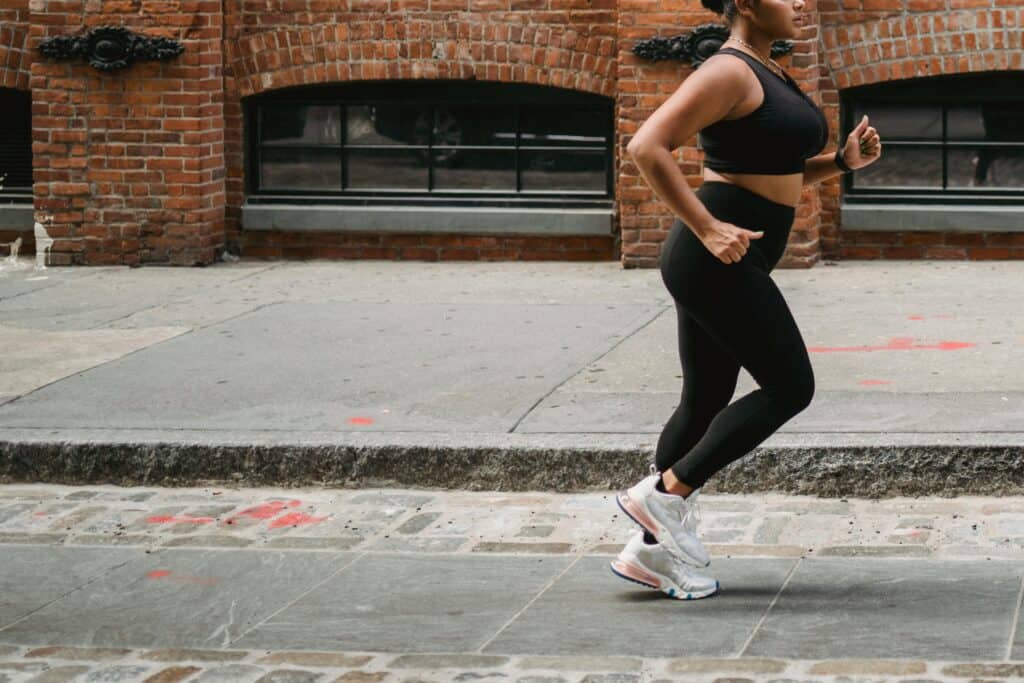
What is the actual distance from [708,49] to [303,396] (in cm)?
427

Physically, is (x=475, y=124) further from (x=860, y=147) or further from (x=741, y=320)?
(x=741, y=320)

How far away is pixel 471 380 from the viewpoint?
25.9ft

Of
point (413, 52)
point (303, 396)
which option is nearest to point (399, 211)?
point (413, 52)

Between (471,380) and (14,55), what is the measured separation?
571 centimetres

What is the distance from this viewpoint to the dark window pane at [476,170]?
11.9 meters

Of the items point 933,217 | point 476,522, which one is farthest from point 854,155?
point 933,217

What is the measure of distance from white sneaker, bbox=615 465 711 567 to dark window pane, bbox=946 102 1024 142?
22.5ft

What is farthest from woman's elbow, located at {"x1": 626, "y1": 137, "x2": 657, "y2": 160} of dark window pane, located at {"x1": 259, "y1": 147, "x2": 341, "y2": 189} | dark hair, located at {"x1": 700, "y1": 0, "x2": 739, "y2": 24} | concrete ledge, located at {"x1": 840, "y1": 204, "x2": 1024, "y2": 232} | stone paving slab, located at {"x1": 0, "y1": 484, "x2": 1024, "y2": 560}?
dark window pane, located at {"x1": 259, "y1": 147, "x2": 341, "y2": 189}

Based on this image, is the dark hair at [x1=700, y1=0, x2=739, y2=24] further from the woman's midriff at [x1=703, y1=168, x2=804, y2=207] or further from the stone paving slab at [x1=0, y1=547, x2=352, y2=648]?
the stone paving slab at [x1=0, y1=547, x2=352, y2=648]

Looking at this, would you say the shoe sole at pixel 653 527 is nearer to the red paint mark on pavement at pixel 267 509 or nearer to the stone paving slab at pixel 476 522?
the stone paving slab at pixel 476 522

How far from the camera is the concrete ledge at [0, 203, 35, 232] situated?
40.4 feet

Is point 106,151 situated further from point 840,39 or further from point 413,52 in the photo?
point 840,39

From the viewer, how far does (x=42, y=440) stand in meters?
6.99

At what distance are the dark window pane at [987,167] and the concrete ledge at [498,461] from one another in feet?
17.4
